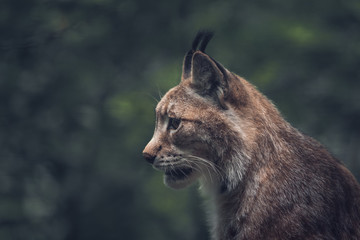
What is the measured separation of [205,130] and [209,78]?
1.31 ft

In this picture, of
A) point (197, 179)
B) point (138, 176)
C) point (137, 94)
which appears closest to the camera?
point (197, 179)

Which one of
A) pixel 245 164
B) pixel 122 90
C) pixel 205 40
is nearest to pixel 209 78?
pixel 205 40

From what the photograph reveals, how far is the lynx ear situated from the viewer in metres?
3.91

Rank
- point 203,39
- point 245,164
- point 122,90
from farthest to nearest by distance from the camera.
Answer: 1. point 122,90
2. point 203,39
3. point 245,164

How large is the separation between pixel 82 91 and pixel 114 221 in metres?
2.60

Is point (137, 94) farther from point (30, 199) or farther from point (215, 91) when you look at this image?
point (215, 91)

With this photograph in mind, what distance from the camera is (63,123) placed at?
425 inches

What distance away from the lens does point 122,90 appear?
10.7 meters

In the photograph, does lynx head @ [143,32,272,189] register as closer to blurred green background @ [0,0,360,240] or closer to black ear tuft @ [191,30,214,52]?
black ear tuft @ [191,30,214,52]

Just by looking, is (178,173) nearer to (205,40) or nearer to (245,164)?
(245,164)

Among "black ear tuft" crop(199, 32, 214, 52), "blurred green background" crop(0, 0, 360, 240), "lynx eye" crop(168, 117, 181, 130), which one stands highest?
"black ear tuft" crop(199, 32, 214, 52)

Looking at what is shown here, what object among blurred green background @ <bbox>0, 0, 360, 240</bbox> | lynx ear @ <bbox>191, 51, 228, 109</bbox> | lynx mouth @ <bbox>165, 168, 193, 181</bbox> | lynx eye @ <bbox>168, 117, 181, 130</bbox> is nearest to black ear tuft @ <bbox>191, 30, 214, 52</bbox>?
lynx ear @ <bbox>191, 51, 228, 109</bbox>

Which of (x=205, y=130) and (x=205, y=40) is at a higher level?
(x=205, y=40)

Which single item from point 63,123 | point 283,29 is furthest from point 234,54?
point 63,123
